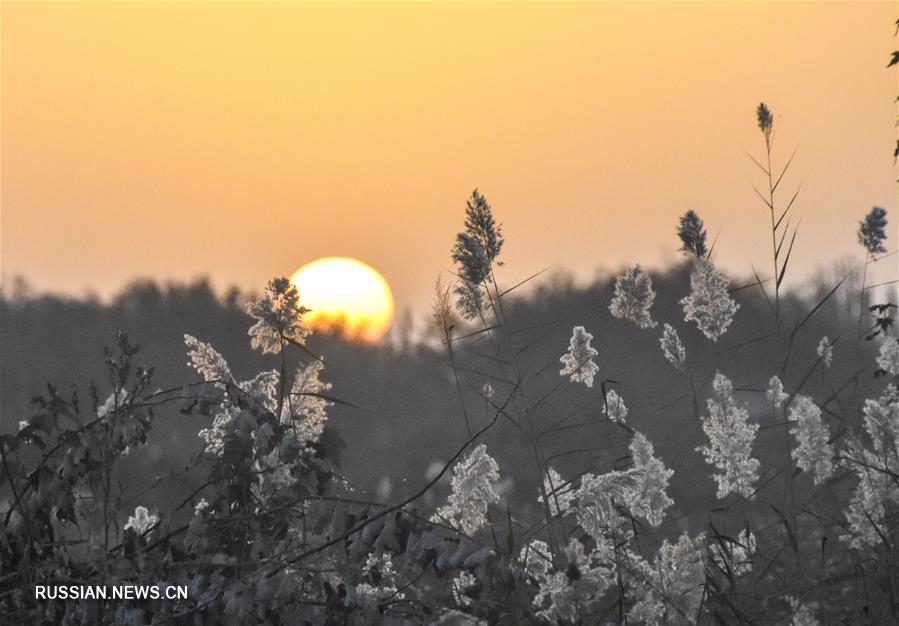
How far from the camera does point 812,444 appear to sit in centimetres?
533

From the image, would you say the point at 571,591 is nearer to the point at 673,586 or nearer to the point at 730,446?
the point at 673,586

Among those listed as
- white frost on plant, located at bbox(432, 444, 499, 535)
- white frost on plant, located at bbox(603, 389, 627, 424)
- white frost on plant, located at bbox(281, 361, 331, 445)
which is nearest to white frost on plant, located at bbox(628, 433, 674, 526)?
white frost on plant, located at bbox(603, 389, 627, 424)

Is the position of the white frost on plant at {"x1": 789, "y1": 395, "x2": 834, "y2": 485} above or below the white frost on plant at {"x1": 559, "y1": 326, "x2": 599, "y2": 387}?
below

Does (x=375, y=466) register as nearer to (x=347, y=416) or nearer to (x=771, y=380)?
(x=347, y=416)

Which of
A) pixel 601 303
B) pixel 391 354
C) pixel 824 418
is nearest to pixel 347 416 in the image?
pixel 391 354

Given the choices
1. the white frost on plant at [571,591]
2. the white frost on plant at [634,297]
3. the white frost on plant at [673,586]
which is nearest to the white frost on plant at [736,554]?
the white frost on plant at [673,586]

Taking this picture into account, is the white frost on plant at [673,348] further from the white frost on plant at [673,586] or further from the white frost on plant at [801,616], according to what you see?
the white frost on plant at [801,616]

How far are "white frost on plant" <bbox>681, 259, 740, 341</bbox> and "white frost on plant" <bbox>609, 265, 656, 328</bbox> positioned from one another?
165mm

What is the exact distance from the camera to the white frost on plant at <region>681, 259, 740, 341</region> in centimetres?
521

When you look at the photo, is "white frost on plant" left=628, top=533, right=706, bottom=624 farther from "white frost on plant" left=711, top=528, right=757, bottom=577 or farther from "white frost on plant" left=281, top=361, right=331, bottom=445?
"white frost on plant" left=281, top=361, right=331, bottom=445

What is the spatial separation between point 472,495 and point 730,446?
1267mm

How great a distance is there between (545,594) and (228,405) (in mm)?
1307

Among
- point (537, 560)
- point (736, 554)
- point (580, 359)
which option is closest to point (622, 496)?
point (537, 560)

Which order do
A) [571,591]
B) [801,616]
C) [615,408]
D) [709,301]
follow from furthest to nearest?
[709,301], [615,408], [801,616], [571,591]
